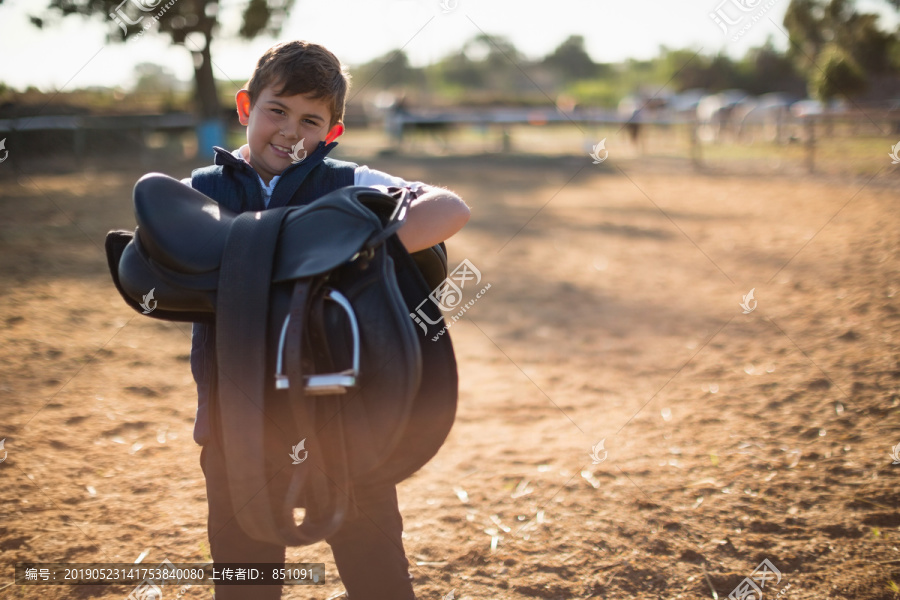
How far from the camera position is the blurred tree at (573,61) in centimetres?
5938

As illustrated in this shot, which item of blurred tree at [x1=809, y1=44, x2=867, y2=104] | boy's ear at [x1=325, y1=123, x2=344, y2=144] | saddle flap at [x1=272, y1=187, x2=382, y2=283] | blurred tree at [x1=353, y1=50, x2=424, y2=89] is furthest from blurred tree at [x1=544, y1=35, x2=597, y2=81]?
saddle flap at [x1=272, y1=187, x2=382, y2=283]

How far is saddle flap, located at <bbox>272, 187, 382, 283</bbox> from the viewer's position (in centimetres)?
107

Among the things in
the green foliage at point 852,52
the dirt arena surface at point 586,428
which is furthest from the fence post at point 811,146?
the dirt arena surface at point 586,428

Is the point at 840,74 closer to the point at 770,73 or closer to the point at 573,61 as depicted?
the point at 770,73

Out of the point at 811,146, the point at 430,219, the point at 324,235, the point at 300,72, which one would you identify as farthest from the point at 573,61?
the point at 324,235

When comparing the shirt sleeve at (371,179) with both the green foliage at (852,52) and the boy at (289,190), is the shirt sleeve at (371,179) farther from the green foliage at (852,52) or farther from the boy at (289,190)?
the green foliage at (852,52)

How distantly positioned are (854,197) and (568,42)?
187 feet

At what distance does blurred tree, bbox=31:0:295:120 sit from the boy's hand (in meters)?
10.6

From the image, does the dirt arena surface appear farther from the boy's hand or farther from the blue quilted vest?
the boy's hand

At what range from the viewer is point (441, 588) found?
6.62 ft

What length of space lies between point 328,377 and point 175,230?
367 millimetres

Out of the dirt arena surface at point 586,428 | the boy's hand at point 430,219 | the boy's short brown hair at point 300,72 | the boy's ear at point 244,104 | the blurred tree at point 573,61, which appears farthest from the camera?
the blurred tree at point 573,61

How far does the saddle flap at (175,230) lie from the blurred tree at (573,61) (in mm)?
61711

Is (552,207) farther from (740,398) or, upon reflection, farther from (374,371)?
(374,371)
